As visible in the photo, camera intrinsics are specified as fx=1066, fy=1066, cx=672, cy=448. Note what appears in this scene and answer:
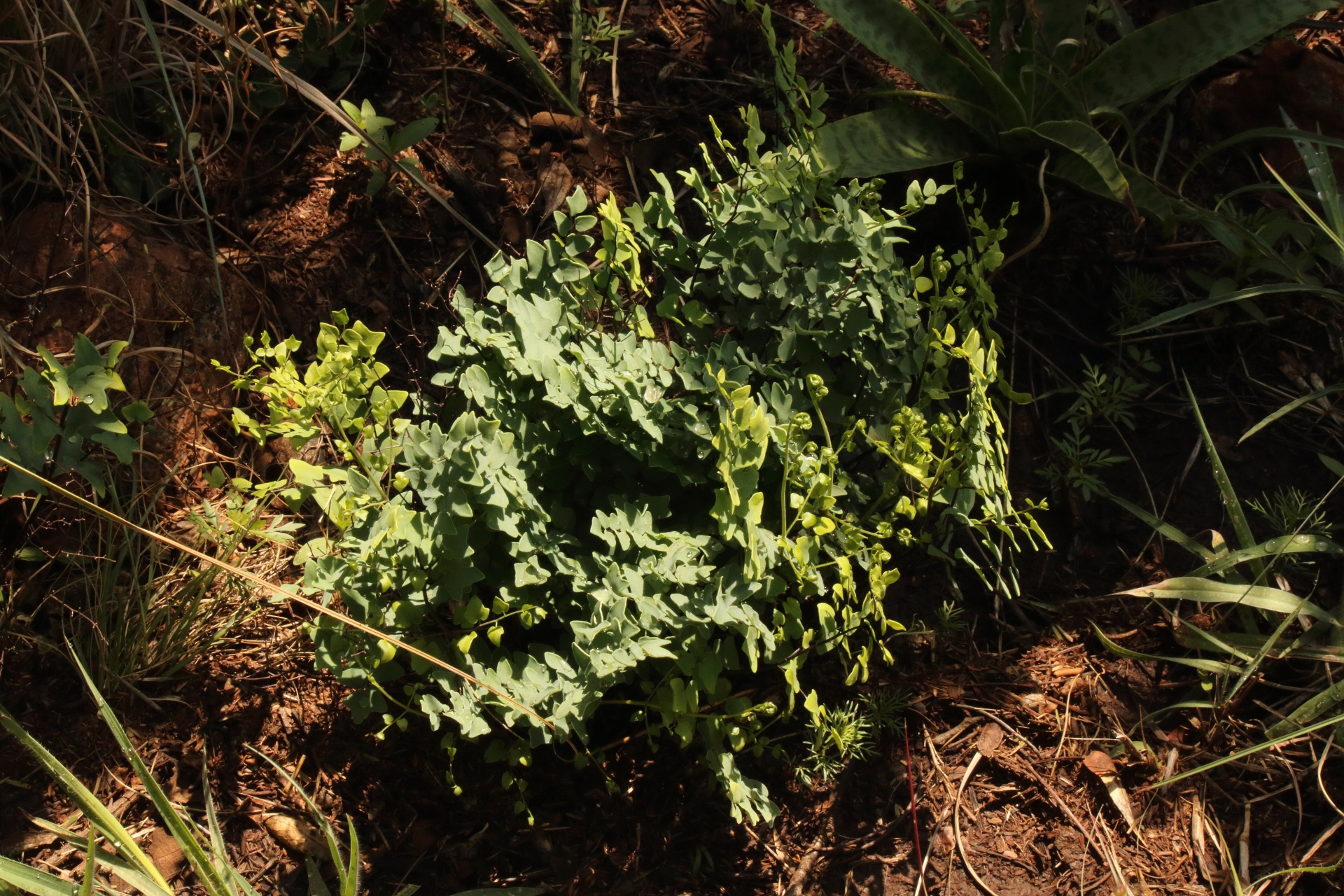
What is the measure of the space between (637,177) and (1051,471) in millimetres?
1113

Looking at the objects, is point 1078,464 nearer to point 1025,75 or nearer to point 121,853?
point 1025,75

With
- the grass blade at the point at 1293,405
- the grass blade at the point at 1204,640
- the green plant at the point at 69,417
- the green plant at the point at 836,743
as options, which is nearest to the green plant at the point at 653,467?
the green plant at the point at 836,743

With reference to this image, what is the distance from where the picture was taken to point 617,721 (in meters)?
1.85

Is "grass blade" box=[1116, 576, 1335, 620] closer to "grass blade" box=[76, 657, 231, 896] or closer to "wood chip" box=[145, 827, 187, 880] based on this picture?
"grass blade" box=[76, 657, 231, 896]

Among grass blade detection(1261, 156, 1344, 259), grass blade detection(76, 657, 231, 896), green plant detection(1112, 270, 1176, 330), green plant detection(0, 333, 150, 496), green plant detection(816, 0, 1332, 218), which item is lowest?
grass blade detection(76, 657, 231, 896)

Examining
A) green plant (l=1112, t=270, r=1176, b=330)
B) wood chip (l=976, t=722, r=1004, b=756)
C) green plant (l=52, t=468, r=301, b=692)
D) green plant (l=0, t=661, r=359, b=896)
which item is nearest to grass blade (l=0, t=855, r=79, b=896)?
green plant (l=0, t=661, r=359, b=896)

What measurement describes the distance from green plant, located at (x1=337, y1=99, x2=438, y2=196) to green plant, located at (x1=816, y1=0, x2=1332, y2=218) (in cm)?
83

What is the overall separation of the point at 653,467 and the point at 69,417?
36.0 inches

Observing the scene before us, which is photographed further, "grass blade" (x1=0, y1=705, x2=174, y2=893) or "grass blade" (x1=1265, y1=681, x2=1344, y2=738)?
"grass blade" (x1=1265, y1=681, x2=1344, y2=738)

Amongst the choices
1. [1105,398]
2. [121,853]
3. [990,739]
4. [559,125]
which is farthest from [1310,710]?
[121,853]

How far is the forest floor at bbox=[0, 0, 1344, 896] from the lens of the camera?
1861 millimetres

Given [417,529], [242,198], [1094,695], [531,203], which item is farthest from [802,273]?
[242,198]

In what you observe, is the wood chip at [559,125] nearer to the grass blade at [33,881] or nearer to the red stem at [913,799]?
the red stem at [913,799]

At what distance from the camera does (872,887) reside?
1.86 metres
